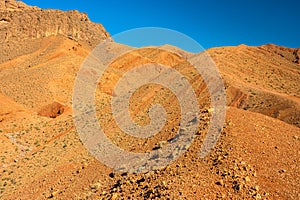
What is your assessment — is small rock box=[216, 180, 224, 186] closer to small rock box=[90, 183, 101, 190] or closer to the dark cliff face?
small rock box=[90, 183, 101, 190]

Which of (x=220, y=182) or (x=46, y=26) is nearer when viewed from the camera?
(x=220, y=182)

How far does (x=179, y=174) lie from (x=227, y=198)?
4.87ft

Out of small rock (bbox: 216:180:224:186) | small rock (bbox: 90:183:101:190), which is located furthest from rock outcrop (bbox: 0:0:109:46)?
small rock (bbox: 216:180:224:186)

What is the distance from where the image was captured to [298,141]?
31.7 ft

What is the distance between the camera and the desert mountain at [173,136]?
766 centimetres

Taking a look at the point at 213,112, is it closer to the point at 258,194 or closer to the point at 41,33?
the point at 258,194

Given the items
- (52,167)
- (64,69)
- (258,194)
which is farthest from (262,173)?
(64,69)

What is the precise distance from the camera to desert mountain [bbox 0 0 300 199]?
7.66 meters

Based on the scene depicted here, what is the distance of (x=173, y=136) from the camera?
10328mm

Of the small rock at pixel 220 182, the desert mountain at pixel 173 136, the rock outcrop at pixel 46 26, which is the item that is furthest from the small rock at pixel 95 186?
the rock outcrop at pixel 46 26

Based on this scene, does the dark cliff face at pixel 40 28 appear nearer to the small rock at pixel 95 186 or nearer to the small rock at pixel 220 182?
the small rock at pixel 95 186

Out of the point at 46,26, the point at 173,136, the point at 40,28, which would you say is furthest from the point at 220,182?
the point at 46,26

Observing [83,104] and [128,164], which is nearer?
[128,164]

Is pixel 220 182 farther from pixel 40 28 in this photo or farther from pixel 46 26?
pixel 46 26
